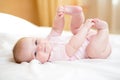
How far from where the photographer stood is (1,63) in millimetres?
1329

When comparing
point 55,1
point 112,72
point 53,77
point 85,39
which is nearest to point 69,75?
point 53,77

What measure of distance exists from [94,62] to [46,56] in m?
0.26

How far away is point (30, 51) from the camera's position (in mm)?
1322

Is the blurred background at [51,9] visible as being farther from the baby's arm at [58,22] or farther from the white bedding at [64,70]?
the white bedding at [64,70]

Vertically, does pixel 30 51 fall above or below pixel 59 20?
below

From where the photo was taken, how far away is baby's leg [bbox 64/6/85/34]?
1.45 metres

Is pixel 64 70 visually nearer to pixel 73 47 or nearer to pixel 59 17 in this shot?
pixel 73 47

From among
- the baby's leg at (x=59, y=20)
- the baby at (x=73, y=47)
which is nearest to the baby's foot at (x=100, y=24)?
the baby at (x=73, y=47)

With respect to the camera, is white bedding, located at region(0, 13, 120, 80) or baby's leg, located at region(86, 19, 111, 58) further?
baby's leg, located at region(86, 19, 111, 58)

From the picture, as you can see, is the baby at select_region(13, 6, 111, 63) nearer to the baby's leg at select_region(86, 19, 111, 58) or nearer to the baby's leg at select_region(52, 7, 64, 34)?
the baby's leg at select_region(86, 19, 111, 58)

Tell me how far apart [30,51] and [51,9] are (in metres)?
1.30

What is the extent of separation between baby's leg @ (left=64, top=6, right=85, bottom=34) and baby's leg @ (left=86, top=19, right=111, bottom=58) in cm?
14

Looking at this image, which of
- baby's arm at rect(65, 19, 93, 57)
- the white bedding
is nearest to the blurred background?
the white bedding

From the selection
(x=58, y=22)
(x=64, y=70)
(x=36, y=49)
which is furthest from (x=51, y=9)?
(x=64, y=70)
